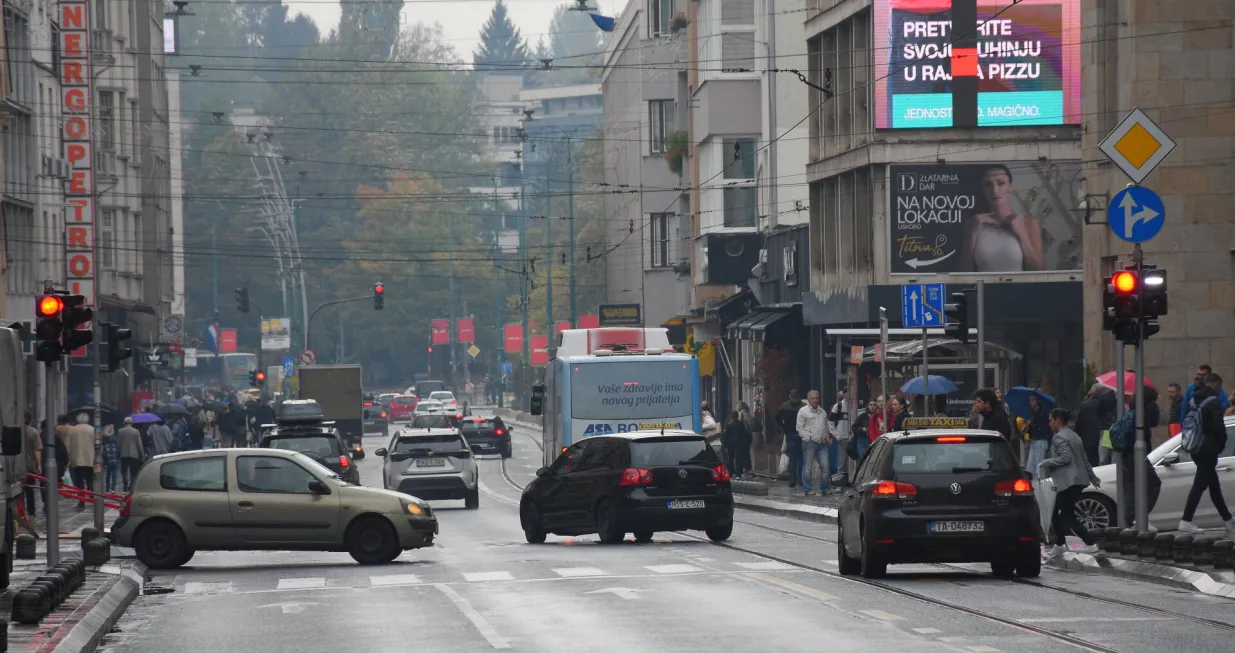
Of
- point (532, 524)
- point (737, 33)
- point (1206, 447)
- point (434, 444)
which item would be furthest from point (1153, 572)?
point (737, 33)

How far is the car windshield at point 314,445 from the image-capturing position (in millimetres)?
36406

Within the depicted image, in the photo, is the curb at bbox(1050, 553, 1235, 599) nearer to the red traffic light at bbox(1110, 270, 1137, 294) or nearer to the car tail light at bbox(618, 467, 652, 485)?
the red traffic light at bbox(1110, 270, 1137, 294)

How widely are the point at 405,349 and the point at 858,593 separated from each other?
5283 inches

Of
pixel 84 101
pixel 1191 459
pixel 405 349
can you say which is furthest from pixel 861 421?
pixel 405 349

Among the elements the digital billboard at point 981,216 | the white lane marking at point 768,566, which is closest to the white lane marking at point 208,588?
the white lane marking at point 768,566

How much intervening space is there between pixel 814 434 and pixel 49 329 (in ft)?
59.8

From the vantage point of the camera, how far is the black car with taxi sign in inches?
747

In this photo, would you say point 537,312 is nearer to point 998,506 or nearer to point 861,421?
point 861,421

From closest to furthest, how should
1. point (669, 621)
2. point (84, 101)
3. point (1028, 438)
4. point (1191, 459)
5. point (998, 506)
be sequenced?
point (669, 621)
point (998, 506)
point (1191, 459)
point (1028, 438)
point (84, 101)

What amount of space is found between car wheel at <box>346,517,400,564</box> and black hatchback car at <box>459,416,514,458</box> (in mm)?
44853

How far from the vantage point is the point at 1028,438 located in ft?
85.2

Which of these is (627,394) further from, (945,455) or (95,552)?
(945,455)

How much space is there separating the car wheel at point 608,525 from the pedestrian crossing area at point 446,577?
3.85 m

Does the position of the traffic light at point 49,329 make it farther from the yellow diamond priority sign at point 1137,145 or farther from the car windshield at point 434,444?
the car windshield at point 434,444
